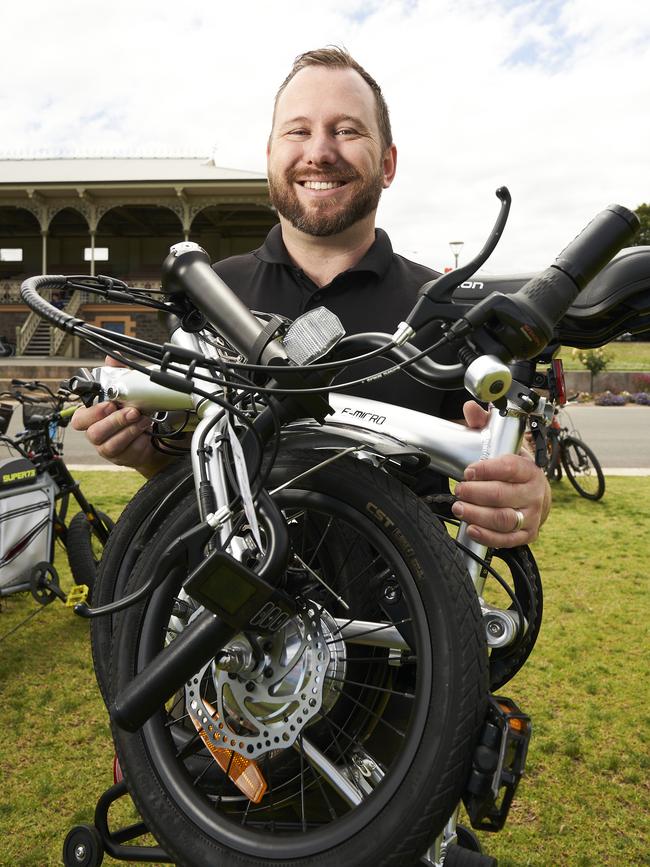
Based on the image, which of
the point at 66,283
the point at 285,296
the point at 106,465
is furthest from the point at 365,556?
the point at 106,465

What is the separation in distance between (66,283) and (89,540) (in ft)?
12.8

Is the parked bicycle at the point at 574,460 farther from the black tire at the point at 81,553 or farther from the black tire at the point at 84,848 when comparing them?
the black tire at the point at 84,848

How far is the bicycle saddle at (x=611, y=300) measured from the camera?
1696 millimetres

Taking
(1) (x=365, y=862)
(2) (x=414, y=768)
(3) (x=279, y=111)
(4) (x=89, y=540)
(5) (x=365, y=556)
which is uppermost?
(3) (x=279, y=111)

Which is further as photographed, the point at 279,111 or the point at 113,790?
the point at 279,111

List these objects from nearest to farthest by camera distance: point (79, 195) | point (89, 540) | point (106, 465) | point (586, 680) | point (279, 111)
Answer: point (279, 111) < point (586, 680) < point (89, 540) < point (106, 465) < point (79, 195)

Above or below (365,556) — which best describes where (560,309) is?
above

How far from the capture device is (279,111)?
2285mm

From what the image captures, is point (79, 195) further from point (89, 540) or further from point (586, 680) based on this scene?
point (586, 680)

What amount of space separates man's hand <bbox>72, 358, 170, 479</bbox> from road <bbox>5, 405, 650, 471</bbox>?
696 cm

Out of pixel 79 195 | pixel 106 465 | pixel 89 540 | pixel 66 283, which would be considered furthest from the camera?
pixel 79 195

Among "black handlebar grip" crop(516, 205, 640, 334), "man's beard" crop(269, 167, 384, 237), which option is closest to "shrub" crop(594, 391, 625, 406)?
"man's beard" crop(269, 167, 384, 237)

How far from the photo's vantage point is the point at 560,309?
1297 mm

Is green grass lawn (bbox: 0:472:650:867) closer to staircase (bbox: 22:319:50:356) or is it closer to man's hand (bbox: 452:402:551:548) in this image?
man's hand (bbox: 452:402:551:548)
